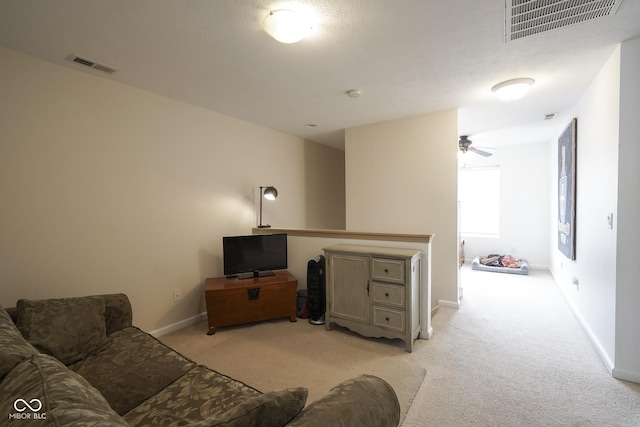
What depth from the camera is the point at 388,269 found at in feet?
8.84

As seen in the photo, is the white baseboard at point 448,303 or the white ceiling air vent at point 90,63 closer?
the white ceiling air vent at point 90,63

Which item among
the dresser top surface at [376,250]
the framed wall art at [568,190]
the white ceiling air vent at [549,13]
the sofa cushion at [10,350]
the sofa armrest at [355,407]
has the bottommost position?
the sofa armrest at [355,407]

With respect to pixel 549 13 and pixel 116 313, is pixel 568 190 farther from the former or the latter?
pixel 116 313

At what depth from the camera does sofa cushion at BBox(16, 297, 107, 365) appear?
5.50 feet

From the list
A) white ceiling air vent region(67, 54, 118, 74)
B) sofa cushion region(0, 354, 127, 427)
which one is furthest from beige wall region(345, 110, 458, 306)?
sofa cushion region(0, 354, 127, 427)

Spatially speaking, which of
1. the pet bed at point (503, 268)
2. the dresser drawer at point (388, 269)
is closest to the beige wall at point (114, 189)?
the dresser drawer at point (388, 269)

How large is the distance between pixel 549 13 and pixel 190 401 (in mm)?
2965

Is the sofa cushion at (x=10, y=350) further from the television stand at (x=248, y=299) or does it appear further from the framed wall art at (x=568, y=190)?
the framed wall art at (x=568, y=190)

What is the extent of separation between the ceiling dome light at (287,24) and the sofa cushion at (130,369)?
2.07m

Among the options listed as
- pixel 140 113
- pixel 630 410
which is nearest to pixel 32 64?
pixel 140 113

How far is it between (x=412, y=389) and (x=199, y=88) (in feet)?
10.5

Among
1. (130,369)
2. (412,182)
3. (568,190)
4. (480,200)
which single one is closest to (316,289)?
(412,182)

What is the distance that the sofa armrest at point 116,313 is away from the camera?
6.73ft

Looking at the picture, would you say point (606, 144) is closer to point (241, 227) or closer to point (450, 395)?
point (450, 395)
